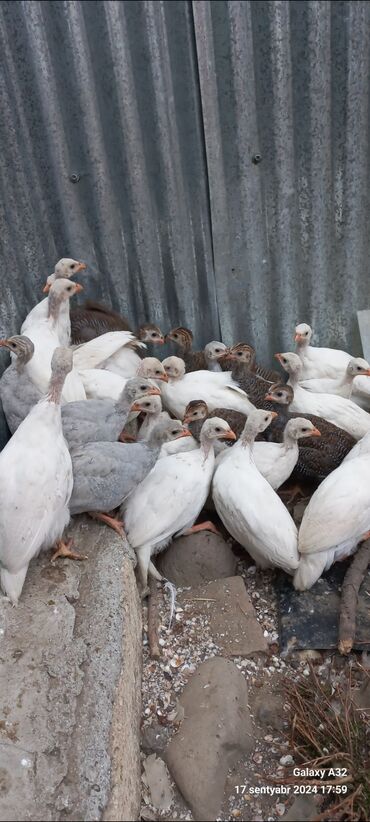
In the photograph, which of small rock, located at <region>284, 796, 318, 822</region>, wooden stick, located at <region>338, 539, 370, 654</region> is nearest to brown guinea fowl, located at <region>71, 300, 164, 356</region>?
wooden stick, located at <region>338, 539, 370, 654</region>

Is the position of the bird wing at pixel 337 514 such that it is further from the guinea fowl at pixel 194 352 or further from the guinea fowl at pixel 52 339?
the guinea fowl at pixel 52 339

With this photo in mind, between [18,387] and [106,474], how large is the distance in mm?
861

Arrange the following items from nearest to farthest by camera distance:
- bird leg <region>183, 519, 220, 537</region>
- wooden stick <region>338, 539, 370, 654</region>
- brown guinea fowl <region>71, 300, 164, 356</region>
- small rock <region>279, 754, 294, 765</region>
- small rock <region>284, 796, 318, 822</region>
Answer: small rock <region>284, 796, 318, 822</region>
small rock <region>279, 754, 294, 765</region>
wooden stick <region>338, 539, 370, 654</region>
bird leg <region>183, 519, 220, 537</region>
brown guinea fowl <region>71, 300, 164, 356</region>

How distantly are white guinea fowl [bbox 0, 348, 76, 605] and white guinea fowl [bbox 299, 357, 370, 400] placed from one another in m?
2.13

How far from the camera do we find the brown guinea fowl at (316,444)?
4.19m

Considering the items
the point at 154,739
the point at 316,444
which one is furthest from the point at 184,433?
the point at 154,739

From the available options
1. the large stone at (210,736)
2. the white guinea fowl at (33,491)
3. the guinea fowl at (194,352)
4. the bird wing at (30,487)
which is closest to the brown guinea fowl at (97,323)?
the guinea fowl at (194,352)

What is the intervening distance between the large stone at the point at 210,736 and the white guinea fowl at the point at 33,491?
3.06ft

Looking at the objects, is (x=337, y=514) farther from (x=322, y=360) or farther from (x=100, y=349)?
(x=100, y=349)

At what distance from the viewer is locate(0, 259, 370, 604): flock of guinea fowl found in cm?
333

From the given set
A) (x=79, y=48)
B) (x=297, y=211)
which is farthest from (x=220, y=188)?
(x=79, y=48)

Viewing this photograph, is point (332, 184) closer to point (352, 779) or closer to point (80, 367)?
point (80, 367)

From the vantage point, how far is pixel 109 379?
437 centimetres

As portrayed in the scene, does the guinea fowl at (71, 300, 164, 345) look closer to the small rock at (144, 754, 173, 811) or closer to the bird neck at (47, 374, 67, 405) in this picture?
the bird neck at (47, 374, 67, 405)
